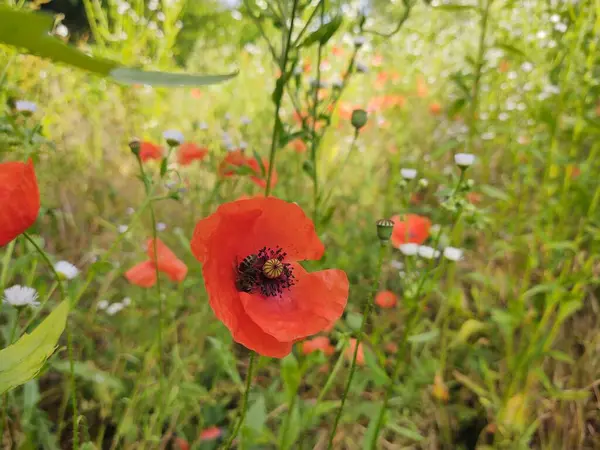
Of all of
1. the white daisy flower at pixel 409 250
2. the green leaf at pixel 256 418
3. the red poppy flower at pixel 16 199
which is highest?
the red poppy flower at pixel 16 199

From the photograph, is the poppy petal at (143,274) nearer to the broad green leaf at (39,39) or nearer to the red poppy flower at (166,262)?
the red poppy flower at (166,262)

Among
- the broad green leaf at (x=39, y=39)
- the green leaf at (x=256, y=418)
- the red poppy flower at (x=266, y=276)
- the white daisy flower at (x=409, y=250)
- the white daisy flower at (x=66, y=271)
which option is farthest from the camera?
the white daisy flower at (x=409, y=250)

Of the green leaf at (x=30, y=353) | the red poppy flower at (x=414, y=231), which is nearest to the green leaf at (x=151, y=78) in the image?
the green leaf at (x=30, y=353)

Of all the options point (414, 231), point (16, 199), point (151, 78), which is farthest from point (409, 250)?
point (151, 78)

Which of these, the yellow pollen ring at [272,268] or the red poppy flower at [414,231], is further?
the red poppy flower at [414,231]

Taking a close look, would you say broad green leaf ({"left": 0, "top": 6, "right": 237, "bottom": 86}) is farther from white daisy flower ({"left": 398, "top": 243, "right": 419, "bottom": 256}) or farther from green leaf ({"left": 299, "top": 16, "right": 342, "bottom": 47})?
white daisy flower ({"left": 398, "top": 243, "right": 419, "bottom": 256})

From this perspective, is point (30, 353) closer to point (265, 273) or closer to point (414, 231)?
point (265, 273)

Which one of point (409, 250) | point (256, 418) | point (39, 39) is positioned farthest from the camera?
point (409, 250)
